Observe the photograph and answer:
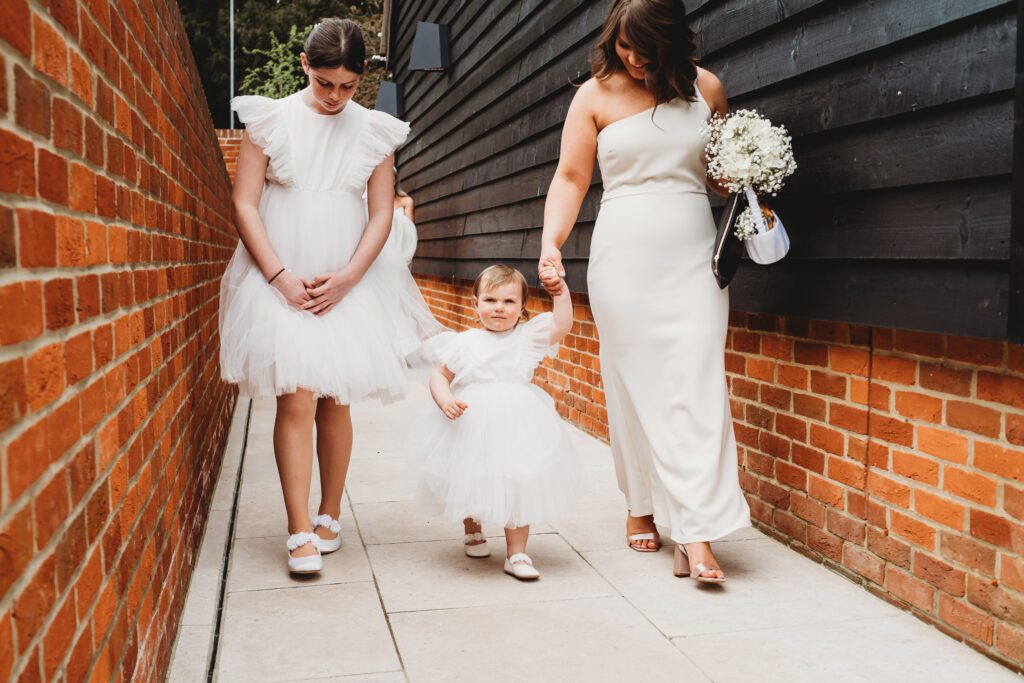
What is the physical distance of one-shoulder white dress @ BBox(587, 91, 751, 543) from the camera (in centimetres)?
324

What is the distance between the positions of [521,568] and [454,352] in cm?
78

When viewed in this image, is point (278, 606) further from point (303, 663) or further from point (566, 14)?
point (566, 14)

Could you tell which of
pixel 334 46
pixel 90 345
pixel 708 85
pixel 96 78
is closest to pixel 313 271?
pixel 334 46

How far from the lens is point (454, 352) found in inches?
135

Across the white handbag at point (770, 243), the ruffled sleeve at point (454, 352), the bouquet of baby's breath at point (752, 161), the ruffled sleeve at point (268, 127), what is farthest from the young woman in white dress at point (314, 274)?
the white handbag at point (770, 243)

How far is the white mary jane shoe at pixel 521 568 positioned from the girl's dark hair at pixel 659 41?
5.33 ft

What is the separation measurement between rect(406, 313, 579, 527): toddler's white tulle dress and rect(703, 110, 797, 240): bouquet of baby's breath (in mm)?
808

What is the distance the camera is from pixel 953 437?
271cm

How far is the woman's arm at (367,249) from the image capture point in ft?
11.1

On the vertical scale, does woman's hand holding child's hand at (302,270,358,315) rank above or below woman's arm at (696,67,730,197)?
below

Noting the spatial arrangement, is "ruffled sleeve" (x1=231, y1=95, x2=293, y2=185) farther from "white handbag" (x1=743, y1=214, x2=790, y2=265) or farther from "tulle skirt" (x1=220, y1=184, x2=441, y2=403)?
"white handbag" (x1=743, y1=214, x2=790, y2=265)

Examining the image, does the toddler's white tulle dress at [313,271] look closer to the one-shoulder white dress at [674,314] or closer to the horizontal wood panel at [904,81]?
the one-shoulder white dress at [674,314]

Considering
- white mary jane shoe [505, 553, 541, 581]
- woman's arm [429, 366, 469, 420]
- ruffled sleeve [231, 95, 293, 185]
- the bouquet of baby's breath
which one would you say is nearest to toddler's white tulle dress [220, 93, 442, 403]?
ruffled sleeve [231, 95, 293, 185]

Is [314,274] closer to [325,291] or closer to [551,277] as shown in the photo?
[325,291]
